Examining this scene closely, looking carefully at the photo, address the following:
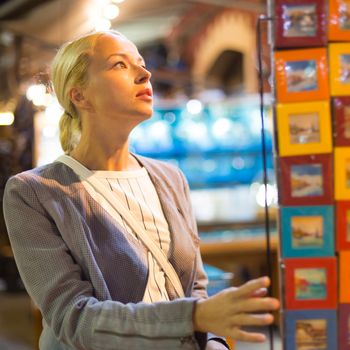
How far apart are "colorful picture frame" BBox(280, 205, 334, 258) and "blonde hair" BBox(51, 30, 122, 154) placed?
2.13 feet

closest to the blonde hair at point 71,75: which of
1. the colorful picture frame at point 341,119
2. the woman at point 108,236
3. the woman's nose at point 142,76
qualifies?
the woman at point 108,236

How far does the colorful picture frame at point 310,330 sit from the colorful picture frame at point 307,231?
116 millimetres

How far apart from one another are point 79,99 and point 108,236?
38 cm

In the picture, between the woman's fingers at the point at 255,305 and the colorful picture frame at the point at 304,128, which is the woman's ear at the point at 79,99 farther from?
the woman's fingers at the point at 255,305

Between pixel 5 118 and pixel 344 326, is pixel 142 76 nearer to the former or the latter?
pixel 344 326

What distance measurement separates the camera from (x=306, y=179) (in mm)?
1438

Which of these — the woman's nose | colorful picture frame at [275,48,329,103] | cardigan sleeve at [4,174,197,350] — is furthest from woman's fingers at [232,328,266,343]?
the woman's nose

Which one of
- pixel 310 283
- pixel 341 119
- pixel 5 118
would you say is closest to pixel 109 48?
pixel 341 119

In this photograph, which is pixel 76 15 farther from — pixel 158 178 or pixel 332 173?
pixel 332 173

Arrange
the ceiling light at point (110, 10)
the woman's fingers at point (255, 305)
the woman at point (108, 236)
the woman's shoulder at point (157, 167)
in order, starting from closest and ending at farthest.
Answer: the woman's fingers at point (255, 305), the woman at point (108, 236), the woman's shoulder at point (157, 167), the ceiling light at point (110, 10)

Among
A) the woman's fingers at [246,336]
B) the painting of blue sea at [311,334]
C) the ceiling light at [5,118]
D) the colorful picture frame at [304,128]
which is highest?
the ceiling light at [5,118]

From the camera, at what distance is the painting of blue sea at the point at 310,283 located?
4.67ft

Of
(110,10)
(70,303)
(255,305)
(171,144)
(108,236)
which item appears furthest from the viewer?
(171,144)

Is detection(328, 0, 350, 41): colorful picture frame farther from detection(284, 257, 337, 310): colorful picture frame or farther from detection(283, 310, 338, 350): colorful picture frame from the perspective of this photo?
detection(283, 310, 338, 350): colorful picture frame
